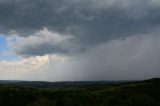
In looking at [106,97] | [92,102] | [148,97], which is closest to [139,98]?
[148,97]

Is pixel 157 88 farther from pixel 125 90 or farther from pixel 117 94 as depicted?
pixel 117 94

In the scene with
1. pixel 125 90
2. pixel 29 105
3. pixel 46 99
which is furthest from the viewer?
pixel 125 90

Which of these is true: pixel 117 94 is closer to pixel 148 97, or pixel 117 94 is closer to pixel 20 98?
pixel 148 97

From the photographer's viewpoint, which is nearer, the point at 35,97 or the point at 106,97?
the point at 35,97

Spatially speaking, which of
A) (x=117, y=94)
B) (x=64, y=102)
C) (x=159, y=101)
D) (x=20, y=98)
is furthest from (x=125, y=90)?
(x=20, y=98)

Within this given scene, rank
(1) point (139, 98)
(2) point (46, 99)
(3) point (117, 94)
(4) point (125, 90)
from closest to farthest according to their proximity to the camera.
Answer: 1. (2) point (46, 99)
2. (1) point (139, 98)
3. (3) point (117, 94)
4. (4) point (125, 90)

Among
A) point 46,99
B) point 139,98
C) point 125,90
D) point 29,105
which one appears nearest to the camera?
point 29,105

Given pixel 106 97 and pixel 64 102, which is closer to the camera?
pixel 64 102

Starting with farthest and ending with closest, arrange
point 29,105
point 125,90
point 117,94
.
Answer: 1. point 125,90
2. point 117,94
3. point 29,105
